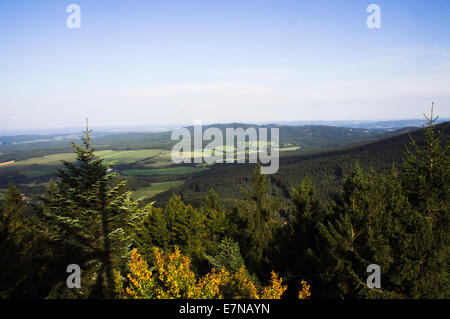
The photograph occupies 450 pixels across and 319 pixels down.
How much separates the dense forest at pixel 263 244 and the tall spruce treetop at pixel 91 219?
0.07m

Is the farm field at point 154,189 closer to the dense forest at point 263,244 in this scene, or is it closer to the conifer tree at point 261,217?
the dense forest at point 263,244

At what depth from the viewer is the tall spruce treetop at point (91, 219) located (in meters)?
15.9

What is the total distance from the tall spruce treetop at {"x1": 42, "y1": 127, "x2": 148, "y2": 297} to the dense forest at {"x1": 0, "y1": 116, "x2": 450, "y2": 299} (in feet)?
0.23

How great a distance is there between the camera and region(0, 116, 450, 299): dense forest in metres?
11.5

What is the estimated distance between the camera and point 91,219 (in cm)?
1612

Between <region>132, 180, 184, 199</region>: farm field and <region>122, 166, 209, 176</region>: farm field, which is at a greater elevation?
<region>122, 166, 209, 176</region>: farm field

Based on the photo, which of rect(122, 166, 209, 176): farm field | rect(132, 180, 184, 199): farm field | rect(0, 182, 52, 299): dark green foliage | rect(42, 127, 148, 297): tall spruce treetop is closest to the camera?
rect(42, 127, 148, 297): tall spruce treetop

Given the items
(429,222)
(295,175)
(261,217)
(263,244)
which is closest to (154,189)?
(295,175)

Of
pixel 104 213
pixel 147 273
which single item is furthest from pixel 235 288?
pixel 104 213

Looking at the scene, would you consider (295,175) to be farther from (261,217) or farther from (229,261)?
(229,261)

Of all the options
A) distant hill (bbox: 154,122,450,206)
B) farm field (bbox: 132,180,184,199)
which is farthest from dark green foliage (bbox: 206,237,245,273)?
distant hill (bbox: 154,122,450,206)

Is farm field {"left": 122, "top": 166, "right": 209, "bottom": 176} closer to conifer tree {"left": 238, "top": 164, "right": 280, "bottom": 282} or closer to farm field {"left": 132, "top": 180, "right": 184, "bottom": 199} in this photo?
farm field {"left": 132, "top": 180, "right": 184, "bottom": 199}
